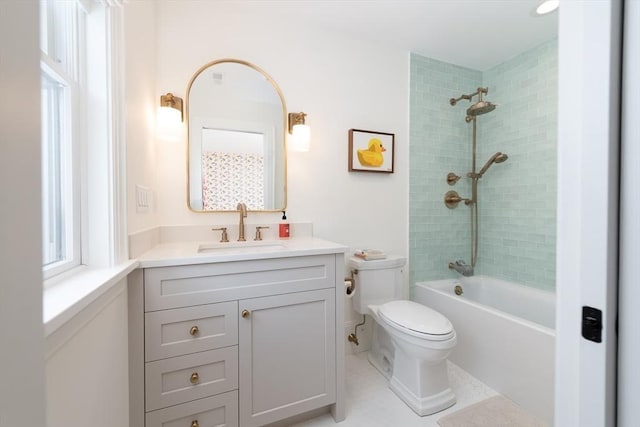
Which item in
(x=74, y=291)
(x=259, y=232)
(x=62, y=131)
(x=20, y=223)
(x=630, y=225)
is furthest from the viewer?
Answer: (x=259, y=232)

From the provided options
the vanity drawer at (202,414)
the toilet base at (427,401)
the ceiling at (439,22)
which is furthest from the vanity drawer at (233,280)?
the ceiling at (439,22)

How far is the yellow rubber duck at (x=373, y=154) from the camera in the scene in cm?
203

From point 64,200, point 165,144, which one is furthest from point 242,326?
point 165,144

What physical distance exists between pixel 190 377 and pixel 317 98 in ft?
5.94

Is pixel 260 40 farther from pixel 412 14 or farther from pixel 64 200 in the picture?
pixel 64 200

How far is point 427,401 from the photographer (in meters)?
1.48

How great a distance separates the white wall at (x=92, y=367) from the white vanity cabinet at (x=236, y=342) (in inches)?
2.8

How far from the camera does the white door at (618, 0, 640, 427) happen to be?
464 mm

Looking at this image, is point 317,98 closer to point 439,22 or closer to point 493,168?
point 439,22

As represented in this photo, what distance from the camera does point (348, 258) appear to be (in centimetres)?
196

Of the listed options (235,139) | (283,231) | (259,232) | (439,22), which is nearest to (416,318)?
(283,231)

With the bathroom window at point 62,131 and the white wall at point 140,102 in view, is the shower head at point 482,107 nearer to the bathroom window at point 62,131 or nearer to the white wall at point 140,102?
the white wall at point 140,102

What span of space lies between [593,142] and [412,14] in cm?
174

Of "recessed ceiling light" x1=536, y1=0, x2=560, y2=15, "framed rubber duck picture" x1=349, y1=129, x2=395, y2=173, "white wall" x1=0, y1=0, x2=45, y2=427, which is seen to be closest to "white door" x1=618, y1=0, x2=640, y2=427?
"white wall" x1=0, y1=0, x2=45, y2=427
